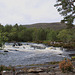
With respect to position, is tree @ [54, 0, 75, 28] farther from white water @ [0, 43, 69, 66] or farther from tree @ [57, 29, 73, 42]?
tree @ [57, 29, 73, 42]

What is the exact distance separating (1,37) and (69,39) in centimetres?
5288

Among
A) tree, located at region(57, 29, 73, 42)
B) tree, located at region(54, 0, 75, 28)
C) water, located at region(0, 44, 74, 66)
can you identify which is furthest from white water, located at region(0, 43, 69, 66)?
tree, located at region(57, 29, 73, 42)

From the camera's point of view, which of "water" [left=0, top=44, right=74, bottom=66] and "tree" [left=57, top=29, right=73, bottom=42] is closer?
"water" [left=0, top=44, right=74, bottom=66]

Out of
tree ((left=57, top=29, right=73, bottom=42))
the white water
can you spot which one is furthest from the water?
tree ((left=57, top=29, right=73, bottom=42))

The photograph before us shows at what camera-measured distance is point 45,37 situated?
4183 inches

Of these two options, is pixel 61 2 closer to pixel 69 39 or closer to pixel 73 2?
pixel 73 2

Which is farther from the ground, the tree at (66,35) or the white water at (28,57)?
the tree at (66,35)

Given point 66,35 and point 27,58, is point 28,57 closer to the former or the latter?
point 27,58

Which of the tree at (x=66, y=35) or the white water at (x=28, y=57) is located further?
the tree at (x=66, y=35)

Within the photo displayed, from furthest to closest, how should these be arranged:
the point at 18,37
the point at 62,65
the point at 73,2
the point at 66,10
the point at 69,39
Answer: the point at 18,37, the point at 69,39, the point at 66,10, the point at 73,2, the point at 62,65

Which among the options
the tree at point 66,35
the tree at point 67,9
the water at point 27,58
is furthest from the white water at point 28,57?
the tree at point 66,35

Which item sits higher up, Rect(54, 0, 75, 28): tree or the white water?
Rect(54, 0, 75, 28): tree

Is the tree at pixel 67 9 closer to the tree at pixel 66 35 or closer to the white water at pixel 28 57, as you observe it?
the white water at pixel 28 57

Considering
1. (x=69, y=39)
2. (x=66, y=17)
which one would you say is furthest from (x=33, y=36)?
(x=66, y=17)
